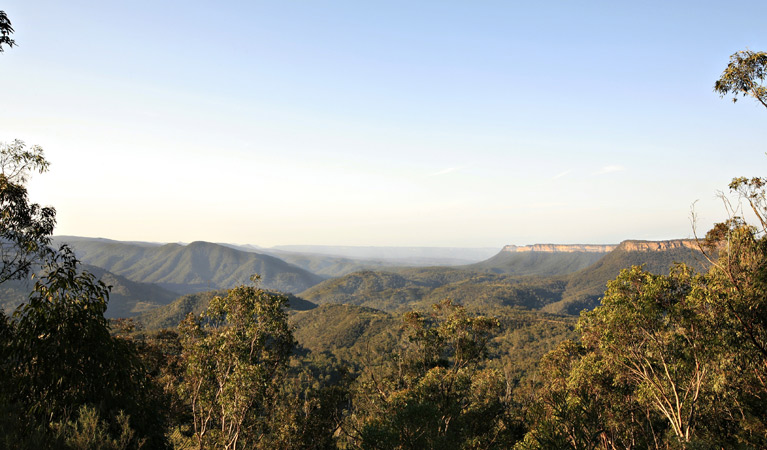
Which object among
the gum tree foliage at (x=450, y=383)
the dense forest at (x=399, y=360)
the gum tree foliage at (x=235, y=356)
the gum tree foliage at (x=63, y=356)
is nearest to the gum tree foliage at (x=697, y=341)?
the dense forest at (x=399, y=360)

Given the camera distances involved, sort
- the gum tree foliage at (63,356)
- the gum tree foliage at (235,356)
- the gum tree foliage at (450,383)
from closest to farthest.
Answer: the gum tree foliage at (63,356), the gum tree foliage at (235,356), the gum tree foliage at (450,383)

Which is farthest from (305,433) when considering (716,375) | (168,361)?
(716,375)

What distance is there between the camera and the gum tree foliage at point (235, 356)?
12688mm

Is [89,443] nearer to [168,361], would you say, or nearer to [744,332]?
[744,332]

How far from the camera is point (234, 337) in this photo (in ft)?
44.3

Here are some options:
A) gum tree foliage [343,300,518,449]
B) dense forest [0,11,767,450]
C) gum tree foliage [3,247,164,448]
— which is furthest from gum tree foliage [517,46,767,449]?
gum tree foliage [3,247,164,448]

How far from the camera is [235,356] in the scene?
13359mm

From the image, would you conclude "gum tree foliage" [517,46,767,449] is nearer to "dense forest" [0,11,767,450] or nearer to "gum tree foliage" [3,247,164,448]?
"dense forest" [0,11,767,450]

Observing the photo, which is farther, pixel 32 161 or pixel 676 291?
pixel 676 291

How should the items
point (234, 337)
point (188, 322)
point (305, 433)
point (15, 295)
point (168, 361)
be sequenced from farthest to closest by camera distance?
point (15, 295) → point (168, 361) → point (305, 433) → point (188, 322) → point (234, 337)

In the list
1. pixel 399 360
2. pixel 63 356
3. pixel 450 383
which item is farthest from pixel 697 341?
pixel 63 356

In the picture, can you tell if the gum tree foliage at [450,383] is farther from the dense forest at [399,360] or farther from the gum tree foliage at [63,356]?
the gum tree foliage at [63,356]

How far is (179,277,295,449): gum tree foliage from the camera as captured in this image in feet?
41.6

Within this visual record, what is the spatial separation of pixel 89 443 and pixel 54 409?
178 cm
